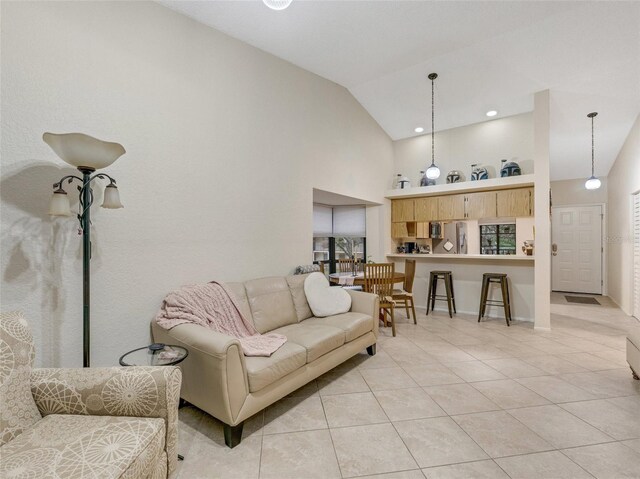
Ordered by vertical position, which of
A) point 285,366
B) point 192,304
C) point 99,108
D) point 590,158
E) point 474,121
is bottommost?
point 285,366

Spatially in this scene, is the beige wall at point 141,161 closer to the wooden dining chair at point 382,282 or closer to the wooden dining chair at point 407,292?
the wooden dining chair at point 382,282

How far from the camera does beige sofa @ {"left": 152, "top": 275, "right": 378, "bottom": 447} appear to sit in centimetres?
172

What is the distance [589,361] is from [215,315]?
12.1 ft

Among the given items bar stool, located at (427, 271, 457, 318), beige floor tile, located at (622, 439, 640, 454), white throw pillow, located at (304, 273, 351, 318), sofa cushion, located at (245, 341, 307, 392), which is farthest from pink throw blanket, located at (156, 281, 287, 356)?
bar stool, located at (427, 271, 457, 318)

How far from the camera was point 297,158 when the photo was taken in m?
3.59

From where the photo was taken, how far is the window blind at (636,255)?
431 cm

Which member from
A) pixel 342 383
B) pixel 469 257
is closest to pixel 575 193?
pixel 469 257

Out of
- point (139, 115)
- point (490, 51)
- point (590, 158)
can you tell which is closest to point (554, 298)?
Answer: point (590, 158)

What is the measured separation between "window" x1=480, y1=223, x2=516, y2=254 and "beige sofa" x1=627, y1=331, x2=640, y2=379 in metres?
2.25

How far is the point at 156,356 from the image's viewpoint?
5.92 feet

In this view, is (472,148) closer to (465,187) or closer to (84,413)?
(465,187)

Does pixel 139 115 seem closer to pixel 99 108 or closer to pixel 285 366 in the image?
pixel 99 108

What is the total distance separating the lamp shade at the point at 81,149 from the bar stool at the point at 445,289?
456 centimetres

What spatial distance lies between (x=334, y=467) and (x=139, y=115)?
272 cm
